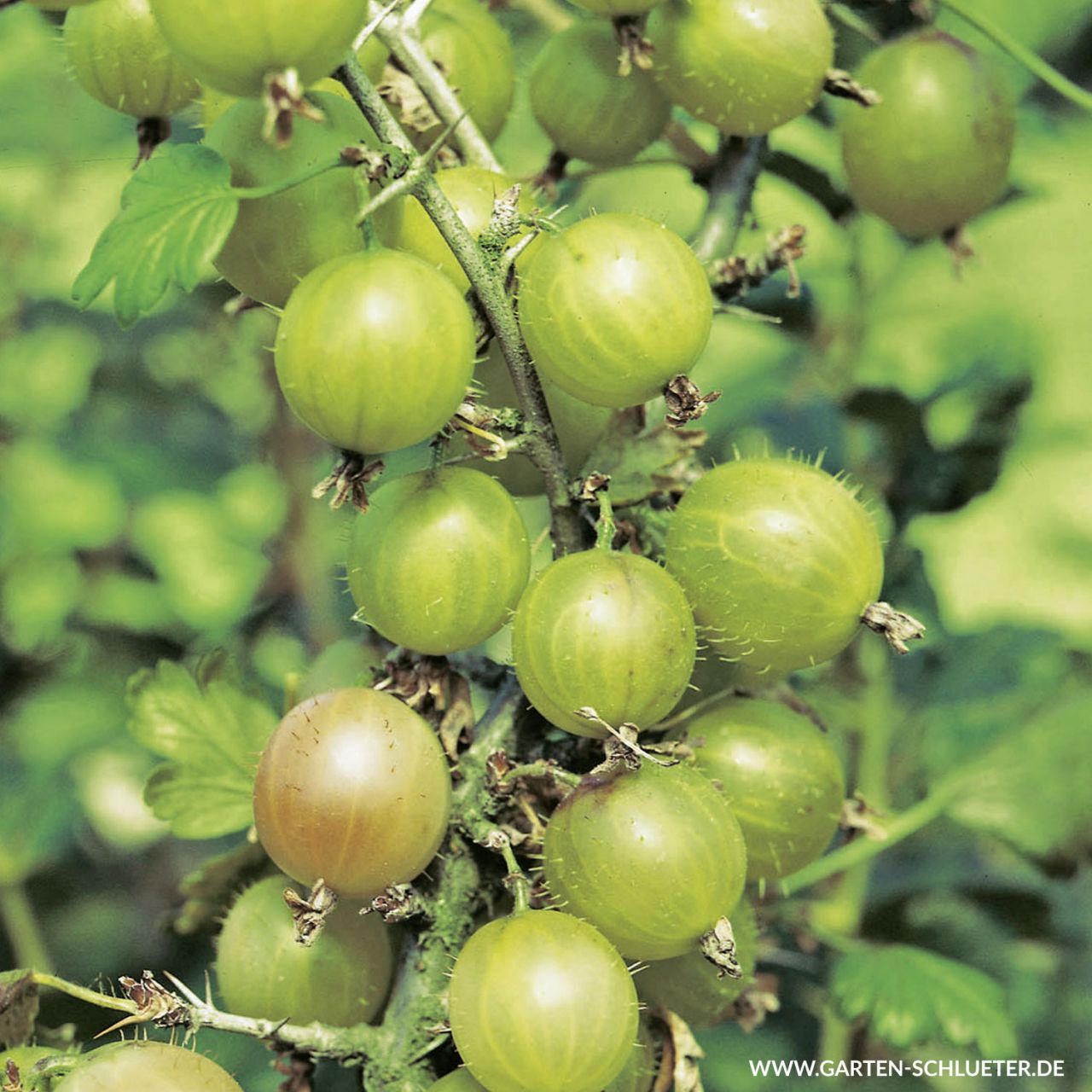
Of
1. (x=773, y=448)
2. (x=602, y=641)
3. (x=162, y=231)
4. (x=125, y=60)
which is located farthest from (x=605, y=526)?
(x=773, y=448)

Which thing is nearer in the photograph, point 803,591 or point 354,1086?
point 803,591

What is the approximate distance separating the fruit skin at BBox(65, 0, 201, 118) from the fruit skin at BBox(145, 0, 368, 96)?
0.16 m

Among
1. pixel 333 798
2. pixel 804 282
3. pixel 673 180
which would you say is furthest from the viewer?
pixel 673 180

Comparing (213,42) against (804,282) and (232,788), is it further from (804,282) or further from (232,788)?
(804,282)

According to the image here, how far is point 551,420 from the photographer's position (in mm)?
786

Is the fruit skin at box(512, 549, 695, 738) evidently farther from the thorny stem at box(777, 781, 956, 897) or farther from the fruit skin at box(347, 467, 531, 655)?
the thorny stem at box(777, 781, 956, 897)

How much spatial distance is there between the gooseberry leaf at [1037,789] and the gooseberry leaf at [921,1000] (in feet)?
0.66

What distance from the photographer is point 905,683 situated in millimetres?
1549

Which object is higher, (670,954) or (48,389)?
(670,954)

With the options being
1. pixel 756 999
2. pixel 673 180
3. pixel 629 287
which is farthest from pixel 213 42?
pixel 673 180

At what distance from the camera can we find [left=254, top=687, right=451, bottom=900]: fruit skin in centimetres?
71

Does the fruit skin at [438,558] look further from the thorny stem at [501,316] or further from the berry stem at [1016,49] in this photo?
the berry stem at [1016,49]

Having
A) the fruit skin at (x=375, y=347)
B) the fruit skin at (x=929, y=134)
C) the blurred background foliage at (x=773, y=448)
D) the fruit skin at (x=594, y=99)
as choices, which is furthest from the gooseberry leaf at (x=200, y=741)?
the fruit skin at (x=929, y=134)

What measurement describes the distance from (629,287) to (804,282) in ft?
2.58
